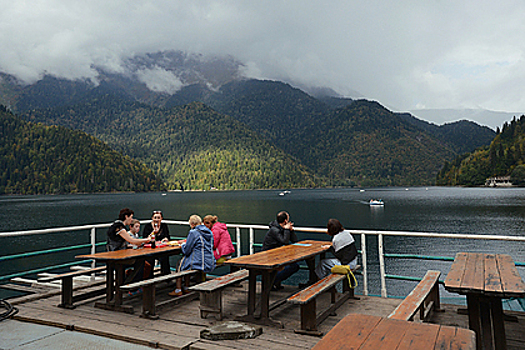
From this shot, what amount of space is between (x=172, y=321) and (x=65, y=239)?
37.5 meters

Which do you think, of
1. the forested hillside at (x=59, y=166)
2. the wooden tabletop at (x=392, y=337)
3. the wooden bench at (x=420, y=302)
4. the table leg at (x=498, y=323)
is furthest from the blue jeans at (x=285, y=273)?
the forested hillside at (x=59, y=166)

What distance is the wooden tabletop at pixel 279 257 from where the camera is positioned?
177 inches

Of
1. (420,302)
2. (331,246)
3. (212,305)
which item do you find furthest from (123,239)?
(420,302)

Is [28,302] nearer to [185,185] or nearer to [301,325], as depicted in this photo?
[301,325]

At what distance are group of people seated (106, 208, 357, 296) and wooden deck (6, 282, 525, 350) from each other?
18.0 inches

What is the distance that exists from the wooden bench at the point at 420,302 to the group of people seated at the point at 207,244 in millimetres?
1182

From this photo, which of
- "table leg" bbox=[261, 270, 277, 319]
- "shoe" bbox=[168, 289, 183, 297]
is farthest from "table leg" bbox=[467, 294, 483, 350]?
"shoe" bbox=[168, 289, 183, 297]

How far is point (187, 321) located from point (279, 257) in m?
1.51

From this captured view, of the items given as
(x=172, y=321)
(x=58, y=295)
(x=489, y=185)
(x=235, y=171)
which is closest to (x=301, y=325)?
(x=172, y=321)

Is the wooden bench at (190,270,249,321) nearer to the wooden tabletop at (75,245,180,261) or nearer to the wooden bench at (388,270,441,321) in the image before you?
the wooden tabletop at (75,245,180,261)

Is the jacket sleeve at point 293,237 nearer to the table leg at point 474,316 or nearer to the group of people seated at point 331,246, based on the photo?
the group of people seated at point 331,246

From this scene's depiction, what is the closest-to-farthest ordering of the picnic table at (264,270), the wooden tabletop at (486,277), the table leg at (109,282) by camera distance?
1. the wooden tabletop at (486,277)
2. the picnic table at (264,270)
3. the table leg at (109,282)

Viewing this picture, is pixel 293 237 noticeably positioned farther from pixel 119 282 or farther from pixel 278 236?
pixel 119 282

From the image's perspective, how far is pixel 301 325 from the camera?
4.26 m
